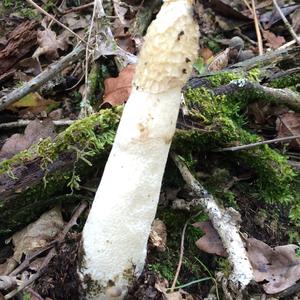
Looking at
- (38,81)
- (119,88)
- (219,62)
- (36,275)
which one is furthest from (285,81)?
(36,275)

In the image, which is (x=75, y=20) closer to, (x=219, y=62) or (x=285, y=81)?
(x=219, y=62)

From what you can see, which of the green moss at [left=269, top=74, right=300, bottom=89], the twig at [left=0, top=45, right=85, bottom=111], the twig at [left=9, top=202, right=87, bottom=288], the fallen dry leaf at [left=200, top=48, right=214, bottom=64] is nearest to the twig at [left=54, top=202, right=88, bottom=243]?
the twig at [left=9, top=202, right=87, bottom=288]

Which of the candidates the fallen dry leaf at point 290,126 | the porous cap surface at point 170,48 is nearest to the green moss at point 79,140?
the porous cap surface at point 170,48

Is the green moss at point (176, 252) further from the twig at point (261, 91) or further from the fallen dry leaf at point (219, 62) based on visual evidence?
the fallen dry leaf at point (219, 62)

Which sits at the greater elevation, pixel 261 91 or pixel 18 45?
pixel 18 45

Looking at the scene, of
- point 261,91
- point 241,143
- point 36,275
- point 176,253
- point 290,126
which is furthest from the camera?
point 290,126

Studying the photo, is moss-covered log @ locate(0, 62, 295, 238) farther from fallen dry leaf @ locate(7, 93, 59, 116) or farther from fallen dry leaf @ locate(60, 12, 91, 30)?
fallen dry leaf @ locate(60, 12, 91, 30)

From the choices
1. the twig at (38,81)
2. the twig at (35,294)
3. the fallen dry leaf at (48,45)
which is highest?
the twig at (38,81)
